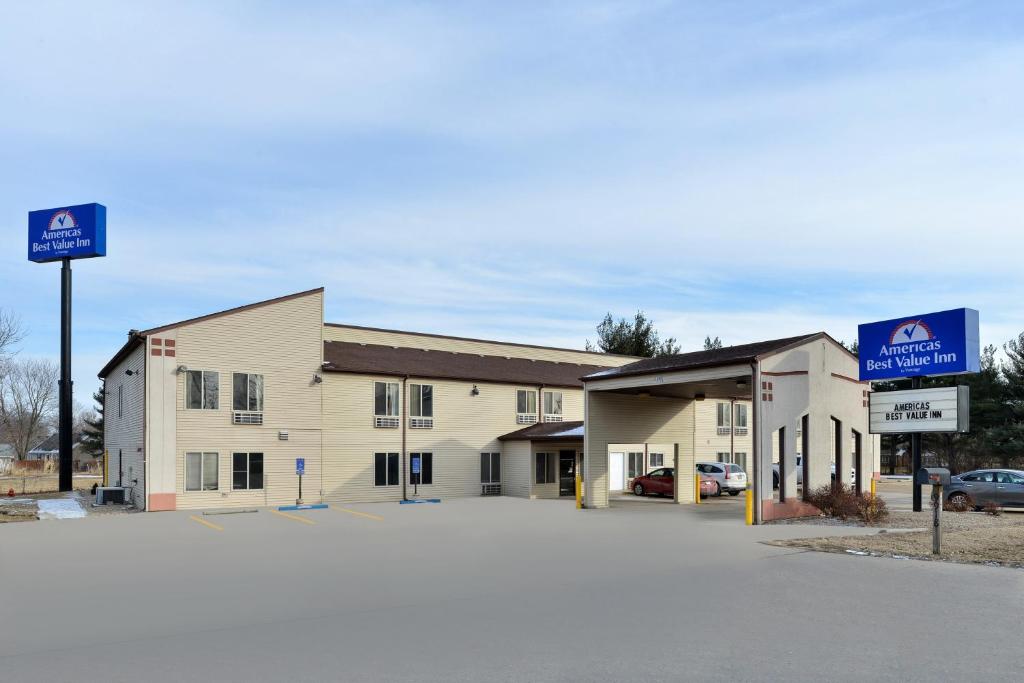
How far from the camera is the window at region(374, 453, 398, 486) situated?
3319 centimetres

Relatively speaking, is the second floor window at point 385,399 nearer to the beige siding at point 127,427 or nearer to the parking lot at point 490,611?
the beige siding at point 127,427

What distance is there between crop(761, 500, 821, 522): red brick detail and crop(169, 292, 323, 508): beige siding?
16.6 meters

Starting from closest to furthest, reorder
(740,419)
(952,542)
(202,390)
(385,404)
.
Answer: (952,542), (202,390), (385,404), (740,419)

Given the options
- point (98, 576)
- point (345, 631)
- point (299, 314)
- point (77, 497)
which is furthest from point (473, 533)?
point (77, 497)

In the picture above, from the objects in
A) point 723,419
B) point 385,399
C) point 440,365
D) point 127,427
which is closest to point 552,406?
point 440,365

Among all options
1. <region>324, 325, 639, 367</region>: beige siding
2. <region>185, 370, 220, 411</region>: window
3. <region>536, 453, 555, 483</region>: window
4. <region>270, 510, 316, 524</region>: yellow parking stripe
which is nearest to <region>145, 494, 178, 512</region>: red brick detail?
<region>185, 370, 220, 411</region>: window

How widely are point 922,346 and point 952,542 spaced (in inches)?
330

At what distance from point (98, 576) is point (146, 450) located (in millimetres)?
15561

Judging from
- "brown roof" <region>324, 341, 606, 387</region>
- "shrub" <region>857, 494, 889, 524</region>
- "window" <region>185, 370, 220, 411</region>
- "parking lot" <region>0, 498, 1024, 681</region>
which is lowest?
"shrub" <region>857, 494, 889, 524</region>

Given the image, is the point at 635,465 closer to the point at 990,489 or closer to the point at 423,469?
the point at 423,469

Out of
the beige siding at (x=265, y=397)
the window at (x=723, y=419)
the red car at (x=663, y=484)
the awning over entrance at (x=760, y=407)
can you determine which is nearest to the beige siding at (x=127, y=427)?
the beige siding at (x=265, y=397)

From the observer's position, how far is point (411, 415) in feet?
112

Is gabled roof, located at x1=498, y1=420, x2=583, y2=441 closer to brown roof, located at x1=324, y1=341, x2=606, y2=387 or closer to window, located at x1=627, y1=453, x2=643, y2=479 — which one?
brown roof, located at x1=324, y1=341, x2=606, y2=387

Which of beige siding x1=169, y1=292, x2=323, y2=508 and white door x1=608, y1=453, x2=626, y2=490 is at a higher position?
beige siding x1=169, y1=292, x2=323, y2=508
